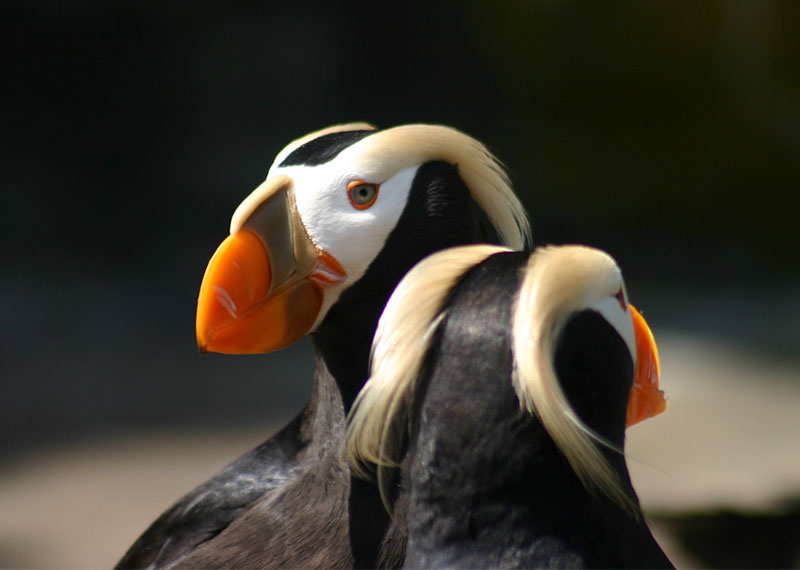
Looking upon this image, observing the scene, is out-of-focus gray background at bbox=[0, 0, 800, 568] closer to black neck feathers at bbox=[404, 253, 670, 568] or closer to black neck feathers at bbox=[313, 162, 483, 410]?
black neck feathers at bbox=[313, 162, 483, 410]

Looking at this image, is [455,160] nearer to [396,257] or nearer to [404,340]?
[396,257]

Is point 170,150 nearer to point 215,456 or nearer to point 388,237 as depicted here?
point 215,456

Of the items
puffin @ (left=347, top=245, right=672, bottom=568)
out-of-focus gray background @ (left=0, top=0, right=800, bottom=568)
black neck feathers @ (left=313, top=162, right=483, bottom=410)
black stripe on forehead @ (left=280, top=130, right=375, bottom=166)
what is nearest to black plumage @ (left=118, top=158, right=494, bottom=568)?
black neck feathers @ (left=313, top=162, right=483, bottom=410)

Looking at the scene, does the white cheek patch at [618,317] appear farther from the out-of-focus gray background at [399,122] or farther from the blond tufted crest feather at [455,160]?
the out-of-focus gray background at [399,122]

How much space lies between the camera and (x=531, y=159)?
5211mm

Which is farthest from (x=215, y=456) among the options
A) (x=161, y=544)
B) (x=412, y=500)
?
(x=412, y=500)

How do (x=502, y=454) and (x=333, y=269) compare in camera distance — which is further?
(x=333, y=269)

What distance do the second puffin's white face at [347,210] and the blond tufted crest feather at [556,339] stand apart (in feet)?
1.24

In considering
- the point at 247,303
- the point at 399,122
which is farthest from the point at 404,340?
the point at 399,122

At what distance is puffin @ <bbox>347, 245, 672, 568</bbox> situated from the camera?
1.06 m

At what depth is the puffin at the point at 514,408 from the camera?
1.06 meters

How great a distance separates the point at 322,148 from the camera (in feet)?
4.89

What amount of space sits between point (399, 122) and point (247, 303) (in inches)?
150

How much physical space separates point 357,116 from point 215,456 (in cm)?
229
